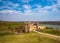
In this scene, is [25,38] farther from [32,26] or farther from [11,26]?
[11,26]

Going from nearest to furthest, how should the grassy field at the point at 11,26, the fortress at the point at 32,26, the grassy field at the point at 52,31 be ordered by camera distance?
the grassy field at the point at 52,31 → the fortress at the point at 32,26 → the grassy field at the point at 11,26

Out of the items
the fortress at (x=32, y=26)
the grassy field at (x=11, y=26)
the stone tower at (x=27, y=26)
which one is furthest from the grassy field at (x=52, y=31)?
the grassy field at (x=11, y=26)

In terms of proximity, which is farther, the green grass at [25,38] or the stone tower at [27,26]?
the stone tower at [27,26]

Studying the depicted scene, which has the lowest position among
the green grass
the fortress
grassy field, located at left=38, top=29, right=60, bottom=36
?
the green grass

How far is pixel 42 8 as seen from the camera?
138 inches

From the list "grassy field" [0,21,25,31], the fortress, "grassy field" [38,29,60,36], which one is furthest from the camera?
"grassy field" [0,21,25,31]

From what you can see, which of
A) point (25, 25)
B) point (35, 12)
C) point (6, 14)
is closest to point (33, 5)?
point (35, 12)

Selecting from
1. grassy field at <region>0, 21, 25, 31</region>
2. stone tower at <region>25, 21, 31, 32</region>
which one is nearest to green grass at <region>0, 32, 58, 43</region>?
stone tower at <region>25, 21, 31, 32</region>

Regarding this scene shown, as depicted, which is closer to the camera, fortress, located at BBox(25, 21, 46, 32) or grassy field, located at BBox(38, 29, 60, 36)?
grassy field, located at BBox(38, 29, 60, 36)

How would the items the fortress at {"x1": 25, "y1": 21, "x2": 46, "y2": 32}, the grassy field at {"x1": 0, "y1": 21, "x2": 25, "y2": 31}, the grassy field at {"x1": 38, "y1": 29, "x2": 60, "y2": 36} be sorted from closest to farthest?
1. the grassy field at {"x1": 38, "y1": 29, "x2": 60, "y2": 36}
2. the fortress at {"x1": 25, "y1": 21, "x2": 46, "y2": 32}
3. the grassy field at {"x1": 0, "y1": 21, "x2": 25, "y2": 31}

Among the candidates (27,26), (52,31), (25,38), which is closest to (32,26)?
(27,26)

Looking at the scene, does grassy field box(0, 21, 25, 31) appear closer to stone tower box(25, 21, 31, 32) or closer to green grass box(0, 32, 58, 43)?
stone tower box(25, 21, 31, 32)

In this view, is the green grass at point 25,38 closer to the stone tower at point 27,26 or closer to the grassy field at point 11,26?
the stone tower at point 27,26

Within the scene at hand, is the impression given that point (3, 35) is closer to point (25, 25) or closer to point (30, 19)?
point (25, 25)
